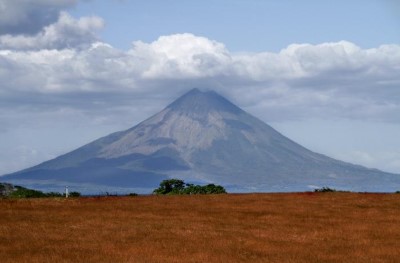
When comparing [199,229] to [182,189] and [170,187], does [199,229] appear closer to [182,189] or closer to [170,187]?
[182,189]

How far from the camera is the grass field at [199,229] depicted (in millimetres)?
30469

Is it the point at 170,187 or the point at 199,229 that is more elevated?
the point at 170,187

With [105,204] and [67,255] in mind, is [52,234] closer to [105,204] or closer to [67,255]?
[67,255]

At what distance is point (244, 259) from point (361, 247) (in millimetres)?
6716

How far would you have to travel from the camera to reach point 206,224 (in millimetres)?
40469

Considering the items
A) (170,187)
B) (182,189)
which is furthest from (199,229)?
(170,187)

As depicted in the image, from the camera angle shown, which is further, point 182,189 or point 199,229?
point 182,189

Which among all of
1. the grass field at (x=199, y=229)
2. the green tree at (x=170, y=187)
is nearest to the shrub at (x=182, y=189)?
the green tree at (x=170, y=187)

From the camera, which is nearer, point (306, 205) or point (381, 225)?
point (381, 225)

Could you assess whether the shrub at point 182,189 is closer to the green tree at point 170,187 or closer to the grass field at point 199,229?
the green tree at point 170,187

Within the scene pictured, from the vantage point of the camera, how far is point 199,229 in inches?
1508

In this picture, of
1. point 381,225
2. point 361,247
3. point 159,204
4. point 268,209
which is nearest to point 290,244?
point 361,247

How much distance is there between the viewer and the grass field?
30469mm

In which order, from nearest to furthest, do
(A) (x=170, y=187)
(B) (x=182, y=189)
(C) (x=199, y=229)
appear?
(C) (x=199, y=229) → (B) (x=182, y=189) → (A) (x=170, y=187)
